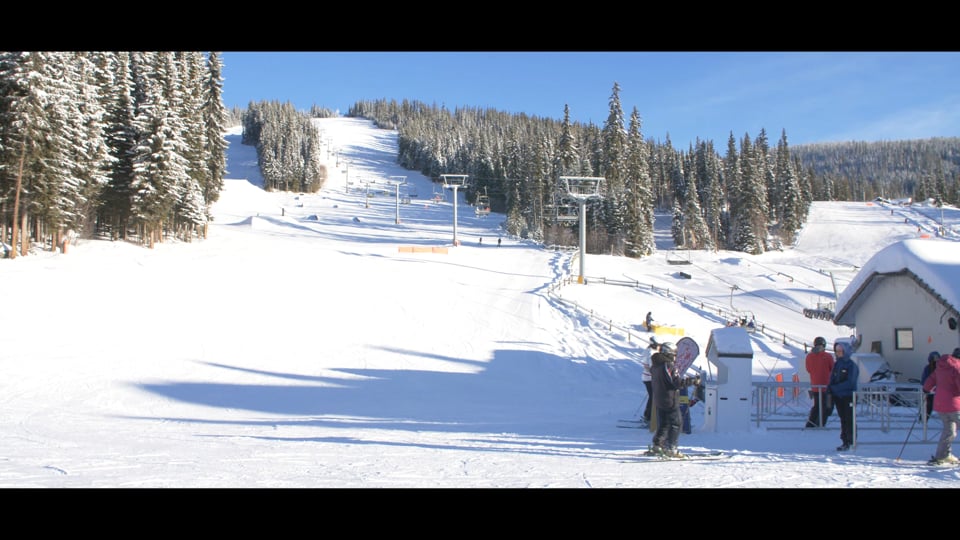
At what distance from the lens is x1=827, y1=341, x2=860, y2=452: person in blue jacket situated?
9.55 m

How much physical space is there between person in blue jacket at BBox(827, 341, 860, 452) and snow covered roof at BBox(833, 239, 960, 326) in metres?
6.36

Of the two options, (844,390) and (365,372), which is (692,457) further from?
(365,372)

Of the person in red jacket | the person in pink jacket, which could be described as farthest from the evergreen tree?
the person in pink jacket

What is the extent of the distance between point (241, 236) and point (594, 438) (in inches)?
2060

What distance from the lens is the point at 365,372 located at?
1908 centimetres

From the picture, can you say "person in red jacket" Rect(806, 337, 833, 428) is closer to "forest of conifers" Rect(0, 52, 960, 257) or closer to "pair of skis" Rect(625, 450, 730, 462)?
"pair of skis" Rect(625, 450, 730, 462)

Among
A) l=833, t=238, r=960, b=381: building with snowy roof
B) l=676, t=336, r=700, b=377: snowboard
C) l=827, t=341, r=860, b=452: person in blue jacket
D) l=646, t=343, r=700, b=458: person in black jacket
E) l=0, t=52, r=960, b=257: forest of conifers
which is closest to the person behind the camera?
l=646, t=343, r=700, b=458: person in black jacket

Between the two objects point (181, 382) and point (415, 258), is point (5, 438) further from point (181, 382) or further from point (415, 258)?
point (415, 258)

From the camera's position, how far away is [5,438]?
999 cm

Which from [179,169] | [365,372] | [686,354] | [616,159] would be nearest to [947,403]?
[686,354]

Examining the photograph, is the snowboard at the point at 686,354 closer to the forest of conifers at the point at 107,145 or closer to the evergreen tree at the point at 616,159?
the forest of conifers at the point at 107,145

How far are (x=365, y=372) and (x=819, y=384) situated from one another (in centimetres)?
1223
